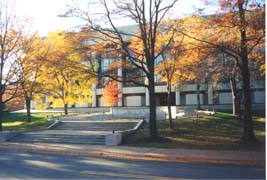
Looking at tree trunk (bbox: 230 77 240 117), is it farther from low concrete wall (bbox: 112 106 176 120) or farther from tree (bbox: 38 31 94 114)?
tree (bbox: 38 31 94 114)

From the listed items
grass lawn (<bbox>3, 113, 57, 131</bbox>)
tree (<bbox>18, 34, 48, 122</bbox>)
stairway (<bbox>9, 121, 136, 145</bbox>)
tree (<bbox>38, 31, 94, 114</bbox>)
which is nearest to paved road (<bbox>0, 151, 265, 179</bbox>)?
stairway (<bbox>9, 121, 136, 145</bbox>)

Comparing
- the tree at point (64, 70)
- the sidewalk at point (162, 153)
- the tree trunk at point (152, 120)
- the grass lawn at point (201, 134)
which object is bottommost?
the sidewalk at point (162, 153)

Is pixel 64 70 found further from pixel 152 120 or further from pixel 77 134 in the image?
pixel 152 120

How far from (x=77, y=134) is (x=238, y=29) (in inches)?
470

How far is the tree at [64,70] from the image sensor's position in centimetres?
1906

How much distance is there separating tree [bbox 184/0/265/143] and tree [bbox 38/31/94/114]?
279 inches

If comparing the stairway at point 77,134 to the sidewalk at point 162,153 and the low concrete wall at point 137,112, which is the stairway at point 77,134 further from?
the low concrete wall at point 137,112

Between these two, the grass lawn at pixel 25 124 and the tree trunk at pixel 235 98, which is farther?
the tree trunk at pixel 235 98

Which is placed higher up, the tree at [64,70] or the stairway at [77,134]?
the tree at [64,70]

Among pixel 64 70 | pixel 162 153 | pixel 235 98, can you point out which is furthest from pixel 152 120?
pixel 235 98

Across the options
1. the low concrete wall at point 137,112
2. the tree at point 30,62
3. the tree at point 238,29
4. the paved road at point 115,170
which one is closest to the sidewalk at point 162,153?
the paved road at point 115,170

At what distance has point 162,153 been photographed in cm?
1507

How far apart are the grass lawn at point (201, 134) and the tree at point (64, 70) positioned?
537cm

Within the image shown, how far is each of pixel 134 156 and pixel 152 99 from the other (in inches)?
215
